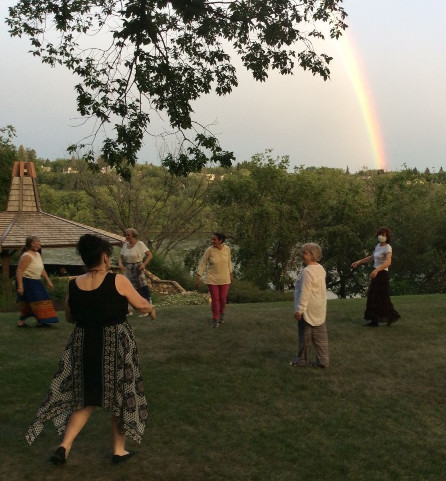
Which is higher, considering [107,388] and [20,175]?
[20,175]

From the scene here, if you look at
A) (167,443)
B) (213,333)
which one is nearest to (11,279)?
(213,333)

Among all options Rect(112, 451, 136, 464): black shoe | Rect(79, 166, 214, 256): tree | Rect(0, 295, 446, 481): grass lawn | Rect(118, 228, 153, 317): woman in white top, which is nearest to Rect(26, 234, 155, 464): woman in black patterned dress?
Rect(112, 451, 136, 464): black shoe

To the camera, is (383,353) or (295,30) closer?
(383,353)

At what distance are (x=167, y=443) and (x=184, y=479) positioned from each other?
79cm

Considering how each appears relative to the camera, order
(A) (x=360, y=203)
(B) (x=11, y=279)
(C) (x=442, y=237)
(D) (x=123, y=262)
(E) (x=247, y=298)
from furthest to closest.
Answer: (A) (x=360, y=203) < (C) (x=442, y=237) < (E) (x=247, y=298) < (B) (x=11, y=279) < (D) (x=123, y=262)

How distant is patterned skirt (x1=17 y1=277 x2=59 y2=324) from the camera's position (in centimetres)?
1058

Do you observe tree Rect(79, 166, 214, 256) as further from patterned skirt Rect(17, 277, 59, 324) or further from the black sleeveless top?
the black sleeveless top

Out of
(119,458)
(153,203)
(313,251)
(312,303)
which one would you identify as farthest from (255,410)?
(153,203)

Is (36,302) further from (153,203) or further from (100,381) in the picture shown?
(153,203)

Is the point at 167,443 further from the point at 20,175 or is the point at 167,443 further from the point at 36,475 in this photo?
the point at 20,175

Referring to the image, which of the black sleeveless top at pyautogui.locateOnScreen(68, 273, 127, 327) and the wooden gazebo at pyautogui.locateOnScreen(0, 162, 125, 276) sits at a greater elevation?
the wooden gazebo at pyautogui.locateOnScreen(0, 162, 125, 276)

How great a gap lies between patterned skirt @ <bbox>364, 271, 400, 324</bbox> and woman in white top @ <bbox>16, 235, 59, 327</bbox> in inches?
218

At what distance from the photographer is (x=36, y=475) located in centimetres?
480

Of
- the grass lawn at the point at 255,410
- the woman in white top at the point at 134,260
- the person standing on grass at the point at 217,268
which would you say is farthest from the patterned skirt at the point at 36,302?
the person standing on grass at the point at 217,268
